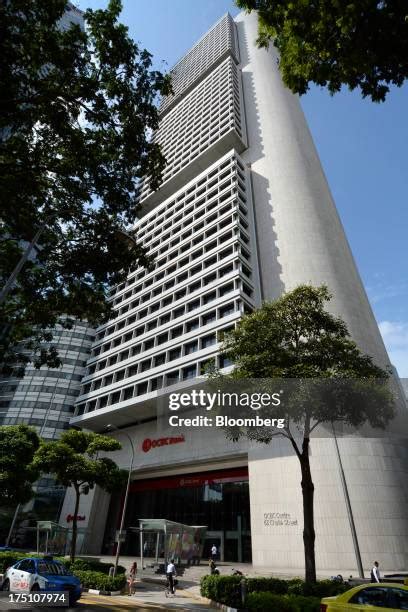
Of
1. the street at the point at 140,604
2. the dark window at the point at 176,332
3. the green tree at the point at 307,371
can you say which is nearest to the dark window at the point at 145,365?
the dark window at the point at 176,332

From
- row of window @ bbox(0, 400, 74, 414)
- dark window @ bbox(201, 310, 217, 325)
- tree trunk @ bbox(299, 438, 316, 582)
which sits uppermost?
dark window @ bbox(201, 310, 217, 325)

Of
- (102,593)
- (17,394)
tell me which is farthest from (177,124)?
(102,593)

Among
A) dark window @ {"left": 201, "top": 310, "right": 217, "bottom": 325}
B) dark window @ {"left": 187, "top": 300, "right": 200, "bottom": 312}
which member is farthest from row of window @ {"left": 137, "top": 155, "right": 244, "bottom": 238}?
dark window @ {"left": 201, "top": 310, "right": 217, "bottom": 325}

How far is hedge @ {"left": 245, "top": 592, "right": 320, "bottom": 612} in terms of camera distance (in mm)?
9883

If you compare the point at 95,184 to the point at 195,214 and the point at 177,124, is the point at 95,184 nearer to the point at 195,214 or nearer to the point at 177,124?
the point at 195,214

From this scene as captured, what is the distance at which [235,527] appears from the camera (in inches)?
1252

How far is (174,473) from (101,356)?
18.7m

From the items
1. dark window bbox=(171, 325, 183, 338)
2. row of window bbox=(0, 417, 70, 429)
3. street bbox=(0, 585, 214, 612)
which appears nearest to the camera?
street bbox=(0, 585, 214, 612)

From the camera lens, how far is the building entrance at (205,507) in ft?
104

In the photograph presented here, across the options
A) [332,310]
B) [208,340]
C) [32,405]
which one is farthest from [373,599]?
[32,405]

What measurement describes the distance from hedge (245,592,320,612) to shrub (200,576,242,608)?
46.6 inches

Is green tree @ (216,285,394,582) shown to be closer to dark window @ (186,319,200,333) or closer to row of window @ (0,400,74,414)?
dark window @ (186,319,200,333)

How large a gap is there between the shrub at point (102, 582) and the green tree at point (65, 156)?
11.1 metres

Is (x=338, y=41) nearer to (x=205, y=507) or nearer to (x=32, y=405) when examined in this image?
(x=205, y=507)
